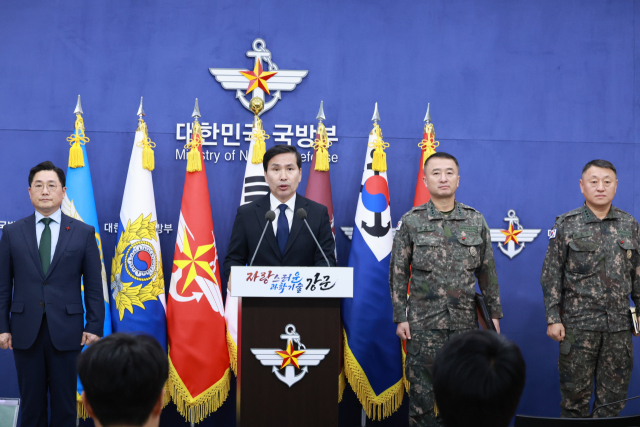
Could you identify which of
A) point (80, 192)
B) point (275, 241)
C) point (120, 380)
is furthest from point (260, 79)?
point (120, 380)

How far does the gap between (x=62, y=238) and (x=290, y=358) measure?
1429mm

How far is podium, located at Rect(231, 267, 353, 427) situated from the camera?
6.50ft

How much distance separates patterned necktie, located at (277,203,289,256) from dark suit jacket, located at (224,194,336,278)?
0.16 feet

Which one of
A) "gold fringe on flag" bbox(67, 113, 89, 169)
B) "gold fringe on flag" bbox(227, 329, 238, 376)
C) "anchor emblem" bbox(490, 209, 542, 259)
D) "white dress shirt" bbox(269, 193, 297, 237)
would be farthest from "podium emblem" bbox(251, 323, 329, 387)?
"anchor emblem" bbox(490, 209, 542, 259)

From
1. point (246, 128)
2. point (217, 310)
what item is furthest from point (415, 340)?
point (246, 128)

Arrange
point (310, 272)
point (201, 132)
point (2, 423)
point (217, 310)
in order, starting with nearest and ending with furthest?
1. point (310, 272)
2. point (2, 423)
3. point (217, 310)
4. point (201, 132)

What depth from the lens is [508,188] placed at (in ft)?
12.2

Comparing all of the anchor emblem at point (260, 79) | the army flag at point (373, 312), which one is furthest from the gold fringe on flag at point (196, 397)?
the anchor emblem at point (260, 79)

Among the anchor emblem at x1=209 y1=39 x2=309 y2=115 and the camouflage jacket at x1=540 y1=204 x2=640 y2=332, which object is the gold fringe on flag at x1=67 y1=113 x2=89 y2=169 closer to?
the anchor emblem at x1=209 y1=39 x2=309 y2=115

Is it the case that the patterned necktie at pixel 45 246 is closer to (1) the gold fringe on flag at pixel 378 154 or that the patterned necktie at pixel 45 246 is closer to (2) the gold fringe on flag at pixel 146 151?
(2) the gold fringe on flag at pixel 146 151

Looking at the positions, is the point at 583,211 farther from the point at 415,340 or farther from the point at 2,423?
the point at 2,423

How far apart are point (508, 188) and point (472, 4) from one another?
136 centimetres

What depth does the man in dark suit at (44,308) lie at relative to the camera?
101 inches

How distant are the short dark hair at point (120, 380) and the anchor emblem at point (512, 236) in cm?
306
